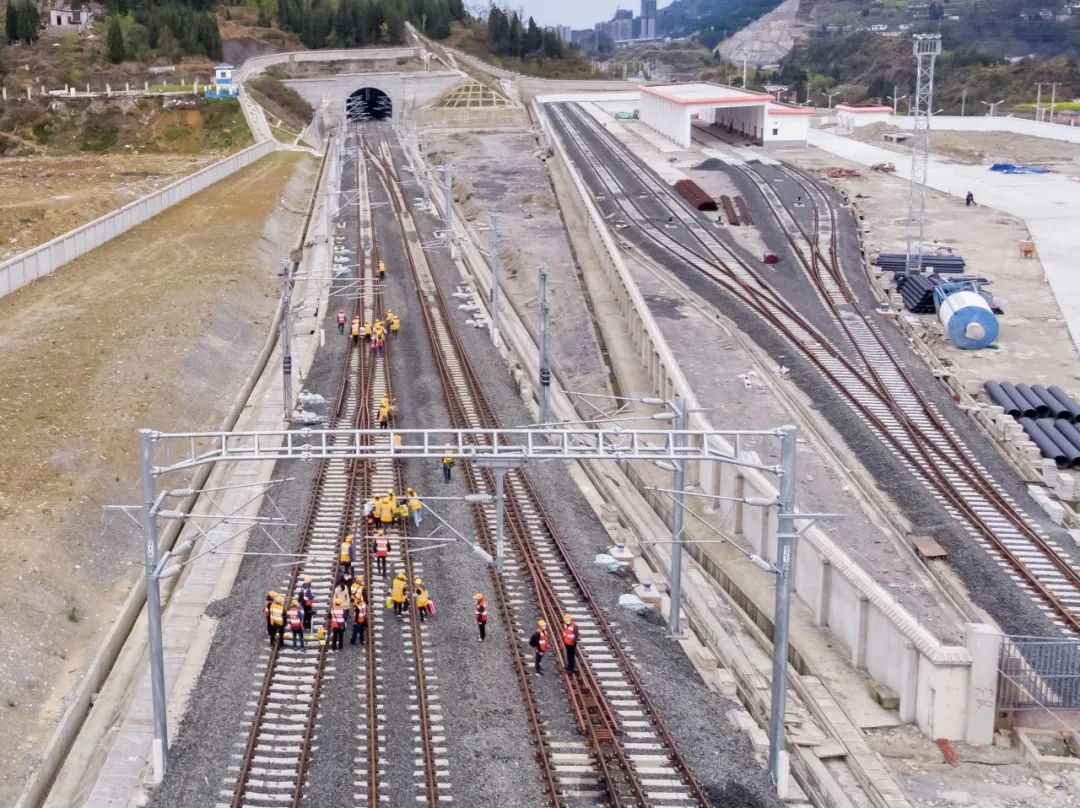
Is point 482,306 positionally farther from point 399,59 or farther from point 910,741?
point 399,59

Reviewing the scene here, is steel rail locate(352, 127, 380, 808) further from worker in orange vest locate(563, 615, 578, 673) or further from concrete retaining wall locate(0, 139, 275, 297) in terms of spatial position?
concrete retaining wall locate(0, 139, 275, 297)

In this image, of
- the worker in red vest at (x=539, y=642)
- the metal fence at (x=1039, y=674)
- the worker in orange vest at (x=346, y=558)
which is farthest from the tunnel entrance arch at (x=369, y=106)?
the metal fence at (x=1039, y=674)

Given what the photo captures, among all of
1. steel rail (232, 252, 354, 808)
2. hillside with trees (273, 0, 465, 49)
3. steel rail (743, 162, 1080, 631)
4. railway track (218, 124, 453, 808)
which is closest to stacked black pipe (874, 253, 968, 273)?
steel rail (743, 162, 1080, 631)

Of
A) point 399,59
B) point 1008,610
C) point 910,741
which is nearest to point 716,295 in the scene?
point 1008,610

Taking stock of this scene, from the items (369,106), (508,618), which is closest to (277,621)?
(508,618)

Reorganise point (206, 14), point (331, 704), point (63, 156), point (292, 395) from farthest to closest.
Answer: point (206, 14), point (63, 156), point (292, 395), point (331, 704)

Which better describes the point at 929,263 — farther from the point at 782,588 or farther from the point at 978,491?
the point at 782,588
